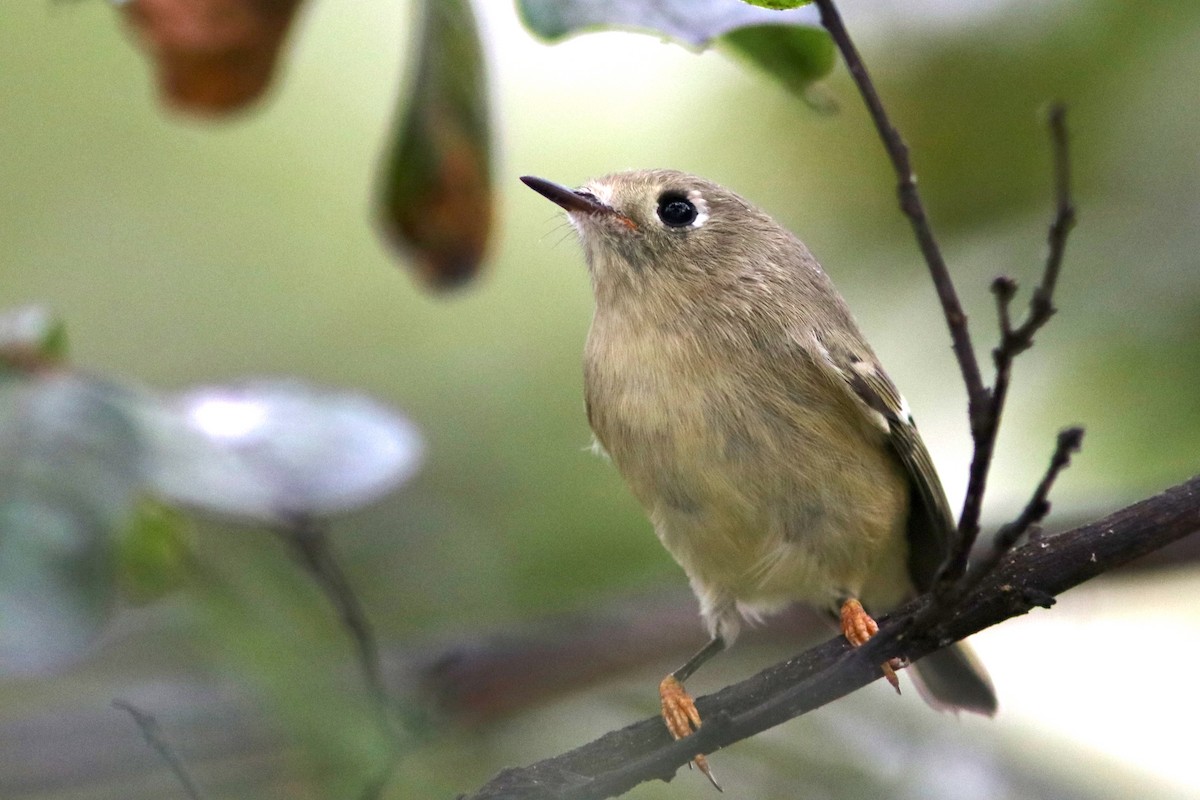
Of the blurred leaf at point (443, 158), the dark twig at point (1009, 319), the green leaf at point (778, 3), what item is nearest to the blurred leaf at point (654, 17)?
the green leaf at point (778, 3)

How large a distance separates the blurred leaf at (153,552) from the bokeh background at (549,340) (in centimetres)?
7

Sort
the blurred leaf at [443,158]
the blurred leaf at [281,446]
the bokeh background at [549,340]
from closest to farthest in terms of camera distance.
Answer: the blurred leaf at [281,446] < the blurred leaf at [443,158] < the bokeh background at [549,340]

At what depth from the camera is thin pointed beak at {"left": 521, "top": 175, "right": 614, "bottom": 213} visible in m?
2.62

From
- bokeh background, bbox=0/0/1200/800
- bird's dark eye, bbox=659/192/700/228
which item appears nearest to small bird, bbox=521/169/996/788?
bird's dark eye, bbox=659/192/700/228

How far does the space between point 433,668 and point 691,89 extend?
218cm

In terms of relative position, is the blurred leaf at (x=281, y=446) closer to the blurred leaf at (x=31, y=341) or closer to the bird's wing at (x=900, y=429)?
the blurred leaf at (x=31, y=341)

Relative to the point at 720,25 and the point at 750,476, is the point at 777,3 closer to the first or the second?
the point at 720,25

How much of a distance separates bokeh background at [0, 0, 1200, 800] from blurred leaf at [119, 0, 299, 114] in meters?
0.32

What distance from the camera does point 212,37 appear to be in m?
2.38

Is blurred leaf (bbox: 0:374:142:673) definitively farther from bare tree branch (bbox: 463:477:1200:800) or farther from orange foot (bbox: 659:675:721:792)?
orange foot (bbox: 659:675:721:792)

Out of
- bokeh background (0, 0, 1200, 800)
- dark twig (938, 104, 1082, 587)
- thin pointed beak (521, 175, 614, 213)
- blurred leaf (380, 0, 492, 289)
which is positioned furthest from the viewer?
bokeh background (0, 0, 1200, 800)

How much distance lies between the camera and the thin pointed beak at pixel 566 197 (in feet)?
8.59

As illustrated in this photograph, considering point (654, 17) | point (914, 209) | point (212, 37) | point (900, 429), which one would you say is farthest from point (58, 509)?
point (900, 429)

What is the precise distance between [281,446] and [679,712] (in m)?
0.88
